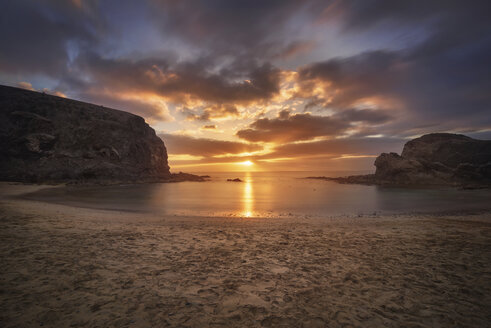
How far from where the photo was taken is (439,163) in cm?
5469

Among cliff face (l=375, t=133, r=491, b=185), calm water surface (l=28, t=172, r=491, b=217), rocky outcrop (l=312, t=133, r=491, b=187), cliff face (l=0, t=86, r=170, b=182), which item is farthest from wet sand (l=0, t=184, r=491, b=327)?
cliff face (l=375, t=133, r=491, b=185)

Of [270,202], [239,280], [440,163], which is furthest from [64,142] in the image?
[440,163]

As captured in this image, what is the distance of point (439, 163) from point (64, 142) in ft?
310

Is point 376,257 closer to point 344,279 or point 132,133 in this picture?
point 344,279

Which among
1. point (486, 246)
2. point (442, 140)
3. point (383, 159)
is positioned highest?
point (442, 140)

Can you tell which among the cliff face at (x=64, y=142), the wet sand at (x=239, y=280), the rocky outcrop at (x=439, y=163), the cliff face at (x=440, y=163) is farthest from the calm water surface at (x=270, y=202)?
the cliff face at (x=440, y=163)

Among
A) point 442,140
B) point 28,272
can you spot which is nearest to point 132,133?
point 28,272

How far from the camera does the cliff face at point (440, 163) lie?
49.8 meters

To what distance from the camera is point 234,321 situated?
12.5 feet

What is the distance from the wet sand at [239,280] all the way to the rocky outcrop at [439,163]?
5616 centimetres

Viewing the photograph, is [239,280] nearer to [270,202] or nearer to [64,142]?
[270,202]

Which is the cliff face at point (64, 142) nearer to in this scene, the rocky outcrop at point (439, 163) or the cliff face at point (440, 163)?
the rocky outcrop at point (439, 163)

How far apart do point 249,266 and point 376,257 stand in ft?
14.6

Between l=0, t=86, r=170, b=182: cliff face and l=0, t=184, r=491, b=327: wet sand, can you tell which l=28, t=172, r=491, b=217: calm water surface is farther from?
l=0, t=86, r=170, b=182: cliff face
